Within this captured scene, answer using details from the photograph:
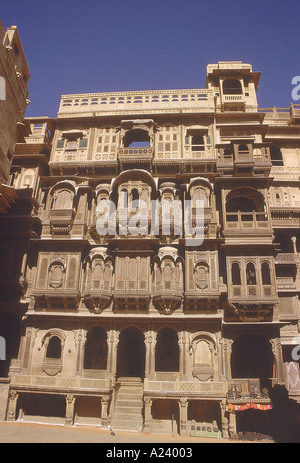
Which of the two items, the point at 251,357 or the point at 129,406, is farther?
the point at 251,357

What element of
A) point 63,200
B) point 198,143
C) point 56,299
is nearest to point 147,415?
point 56,299

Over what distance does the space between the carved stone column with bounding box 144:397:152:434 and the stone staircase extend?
507 millimetres

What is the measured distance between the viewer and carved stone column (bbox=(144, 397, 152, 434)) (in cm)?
1899

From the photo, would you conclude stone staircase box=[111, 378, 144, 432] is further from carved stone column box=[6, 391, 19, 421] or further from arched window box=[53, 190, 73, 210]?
arched window box=[53, 190, 73, 210]

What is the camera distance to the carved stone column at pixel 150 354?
20.8 metres

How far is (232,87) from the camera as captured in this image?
3077cm

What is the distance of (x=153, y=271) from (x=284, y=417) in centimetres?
1137

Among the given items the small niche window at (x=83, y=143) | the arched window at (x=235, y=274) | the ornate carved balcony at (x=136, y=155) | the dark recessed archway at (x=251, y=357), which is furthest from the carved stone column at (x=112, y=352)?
the small niche window at (x=83, y=143)

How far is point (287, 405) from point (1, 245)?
2082 centimetres

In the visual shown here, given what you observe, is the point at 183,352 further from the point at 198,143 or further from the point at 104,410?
the point at 198,143

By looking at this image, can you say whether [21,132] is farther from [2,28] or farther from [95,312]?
[95,312]

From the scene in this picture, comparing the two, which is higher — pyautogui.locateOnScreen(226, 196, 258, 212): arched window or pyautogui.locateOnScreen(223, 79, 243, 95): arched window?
pyautogui.locateOnScreen(223, 79, 243, 95): arched window

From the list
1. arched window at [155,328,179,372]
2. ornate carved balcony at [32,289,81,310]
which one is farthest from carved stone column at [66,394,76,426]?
arched window at [155,328,179,372]

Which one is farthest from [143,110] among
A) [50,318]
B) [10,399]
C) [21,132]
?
[10,399]
